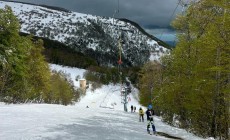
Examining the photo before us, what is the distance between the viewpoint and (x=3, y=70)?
3559cm

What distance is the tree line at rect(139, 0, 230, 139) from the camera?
1828cm

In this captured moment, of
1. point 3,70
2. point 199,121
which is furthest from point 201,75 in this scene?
point 3,70

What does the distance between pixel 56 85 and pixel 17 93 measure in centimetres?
4296

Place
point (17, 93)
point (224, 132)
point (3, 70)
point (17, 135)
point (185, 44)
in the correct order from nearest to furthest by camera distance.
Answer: point (17, 135)
point (224, 132)
point (185, 44)
point (3, 70)
point (17, 93)

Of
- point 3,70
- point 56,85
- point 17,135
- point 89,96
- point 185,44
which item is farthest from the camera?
point 89,96

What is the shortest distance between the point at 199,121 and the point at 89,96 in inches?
5559

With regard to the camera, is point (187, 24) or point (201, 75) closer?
point (201, 75)

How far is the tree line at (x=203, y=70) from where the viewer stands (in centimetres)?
1828

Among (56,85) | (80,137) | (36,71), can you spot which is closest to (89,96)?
(56,85)

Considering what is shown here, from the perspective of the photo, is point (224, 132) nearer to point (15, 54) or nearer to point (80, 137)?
point (80, 137)

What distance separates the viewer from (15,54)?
3928 centimetres

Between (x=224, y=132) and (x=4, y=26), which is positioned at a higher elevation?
(x=4, y=26)

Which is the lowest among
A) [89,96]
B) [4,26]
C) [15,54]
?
[89,96]

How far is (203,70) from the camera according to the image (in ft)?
73.8
